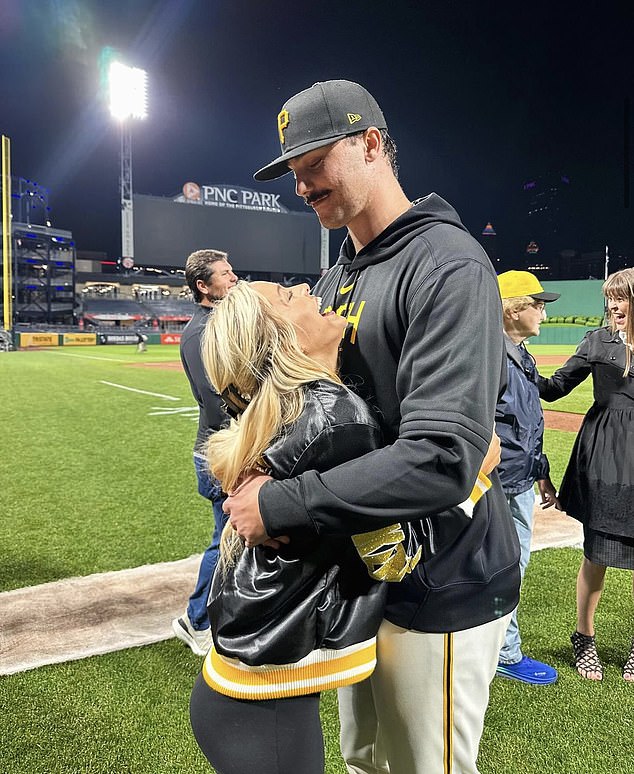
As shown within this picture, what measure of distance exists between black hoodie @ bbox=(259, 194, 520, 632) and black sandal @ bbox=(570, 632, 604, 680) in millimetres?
2060

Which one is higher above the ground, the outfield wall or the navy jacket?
the outfield wall

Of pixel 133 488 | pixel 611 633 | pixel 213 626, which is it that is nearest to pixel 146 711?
pixel 213 626

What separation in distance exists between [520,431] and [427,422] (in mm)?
2095

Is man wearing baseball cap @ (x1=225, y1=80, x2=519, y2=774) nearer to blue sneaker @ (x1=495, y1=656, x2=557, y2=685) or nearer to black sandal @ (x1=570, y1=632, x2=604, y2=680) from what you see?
blue sneaker @ (x1=495, y1=656, x2=557, y2=685)

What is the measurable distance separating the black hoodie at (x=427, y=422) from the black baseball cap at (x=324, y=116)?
10.0 inches

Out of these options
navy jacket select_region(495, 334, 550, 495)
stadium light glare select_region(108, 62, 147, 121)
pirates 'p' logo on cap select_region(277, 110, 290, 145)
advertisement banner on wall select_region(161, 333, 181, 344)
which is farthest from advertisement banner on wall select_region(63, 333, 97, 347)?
pirates 'p' logo on cap select_region(277, 110, 290, 145)

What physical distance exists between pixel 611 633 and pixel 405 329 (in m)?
3.16

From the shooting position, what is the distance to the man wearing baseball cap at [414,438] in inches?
46.9

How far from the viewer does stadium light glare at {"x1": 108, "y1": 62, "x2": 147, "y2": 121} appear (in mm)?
52156

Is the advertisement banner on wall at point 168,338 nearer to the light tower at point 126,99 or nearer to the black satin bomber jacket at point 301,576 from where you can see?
the light tower at point 126,99

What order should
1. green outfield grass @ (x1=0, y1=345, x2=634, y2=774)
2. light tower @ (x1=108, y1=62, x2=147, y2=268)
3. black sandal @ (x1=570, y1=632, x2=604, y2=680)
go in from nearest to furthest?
green outfield grass @ (x1=0, y1=345, x2=634, y2=774) < black sandal @ (x1=570, y1=632, x2=604, y2=680) < light tower @ (x1=108, y1=62, x2=147, y2=268)

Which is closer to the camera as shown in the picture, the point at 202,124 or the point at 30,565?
the point at 30,565

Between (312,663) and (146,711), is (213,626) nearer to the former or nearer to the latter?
(312,663)

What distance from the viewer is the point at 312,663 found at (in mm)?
1312
